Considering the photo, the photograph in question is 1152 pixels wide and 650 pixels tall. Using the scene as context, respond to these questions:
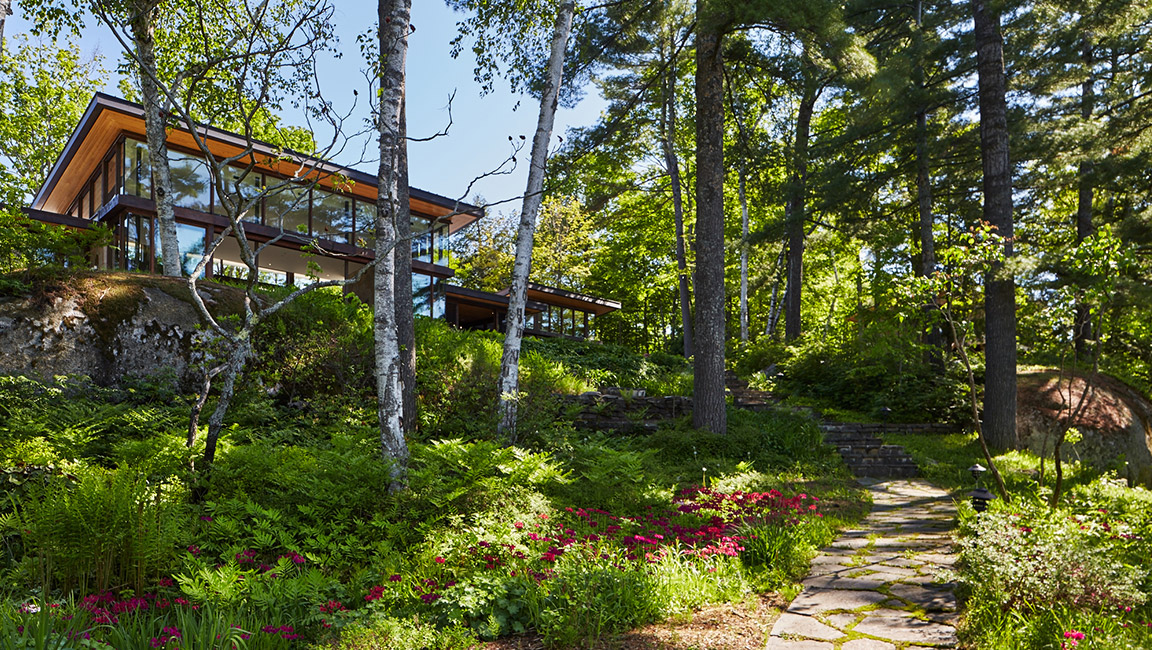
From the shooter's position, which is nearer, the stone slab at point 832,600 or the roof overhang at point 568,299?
the stone slab at point 832,600

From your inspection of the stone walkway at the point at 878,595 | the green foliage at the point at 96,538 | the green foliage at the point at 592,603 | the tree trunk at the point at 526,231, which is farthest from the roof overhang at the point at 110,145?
the green foliage at the point at 592,603

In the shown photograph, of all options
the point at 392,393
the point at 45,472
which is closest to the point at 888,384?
the point at 392,393

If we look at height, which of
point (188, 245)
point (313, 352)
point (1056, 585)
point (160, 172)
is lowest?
point (1056, 585)

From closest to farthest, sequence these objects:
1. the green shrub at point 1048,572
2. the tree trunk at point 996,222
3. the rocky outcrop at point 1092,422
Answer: the green shrub at point 1048,572, the tree trunk at point 996,222, the rocky outcrop at point 1092,422

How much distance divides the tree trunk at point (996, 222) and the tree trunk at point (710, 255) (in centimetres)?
468

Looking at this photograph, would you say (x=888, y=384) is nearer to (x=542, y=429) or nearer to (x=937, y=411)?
(x=937, y=411)

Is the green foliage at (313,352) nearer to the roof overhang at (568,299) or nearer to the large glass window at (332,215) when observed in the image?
the large glass window at (332,215)

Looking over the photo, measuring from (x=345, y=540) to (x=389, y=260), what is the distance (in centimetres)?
268

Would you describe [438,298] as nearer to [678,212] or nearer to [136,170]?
[678,212]

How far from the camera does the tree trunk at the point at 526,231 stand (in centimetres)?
857

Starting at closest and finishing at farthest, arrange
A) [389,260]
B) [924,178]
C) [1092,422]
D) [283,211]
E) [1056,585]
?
[1056,585], [389,260], [1092,422], [924,178], [283,211]

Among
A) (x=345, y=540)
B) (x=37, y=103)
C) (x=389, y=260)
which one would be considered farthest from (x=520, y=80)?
(x=37, y=103)

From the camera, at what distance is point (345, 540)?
493cm

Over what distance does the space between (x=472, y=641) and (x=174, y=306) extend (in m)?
8.50
